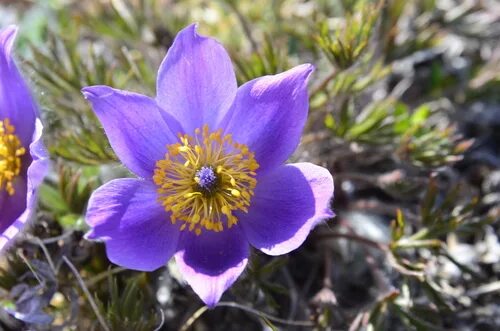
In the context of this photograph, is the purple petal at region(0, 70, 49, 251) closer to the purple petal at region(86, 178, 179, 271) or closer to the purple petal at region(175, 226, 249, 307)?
the purple petal at region(86, 178, 179, 271)

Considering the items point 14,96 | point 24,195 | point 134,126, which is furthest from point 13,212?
point 134,126

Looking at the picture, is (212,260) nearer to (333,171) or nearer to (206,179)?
(206,179)

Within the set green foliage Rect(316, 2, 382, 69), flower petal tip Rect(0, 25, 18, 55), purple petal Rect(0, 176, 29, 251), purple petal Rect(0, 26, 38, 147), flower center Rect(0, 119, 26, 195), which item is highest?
flower petal tip Rect(0, 25, 18, 55)

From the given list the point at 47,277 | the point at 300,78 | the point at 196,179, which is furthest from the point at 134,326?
the point at 300,78

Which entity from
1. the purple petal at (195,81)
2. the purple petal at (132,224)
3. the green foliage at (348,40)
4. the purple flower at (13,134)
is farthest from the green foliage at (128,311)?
the green foliage at (348,40)

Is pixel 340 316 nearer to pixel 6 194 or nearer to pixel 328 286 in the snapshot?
pixel 328 286

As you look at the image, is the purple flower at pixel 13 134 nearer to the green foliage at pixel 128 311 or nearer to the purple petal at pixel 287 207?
the green foliage at pixel 128 311

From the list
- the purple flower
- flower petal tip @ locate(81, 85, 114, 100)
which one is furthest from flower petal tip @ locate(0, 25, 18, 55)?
flower petal tip @ locate(81, 85, 114, 100)
